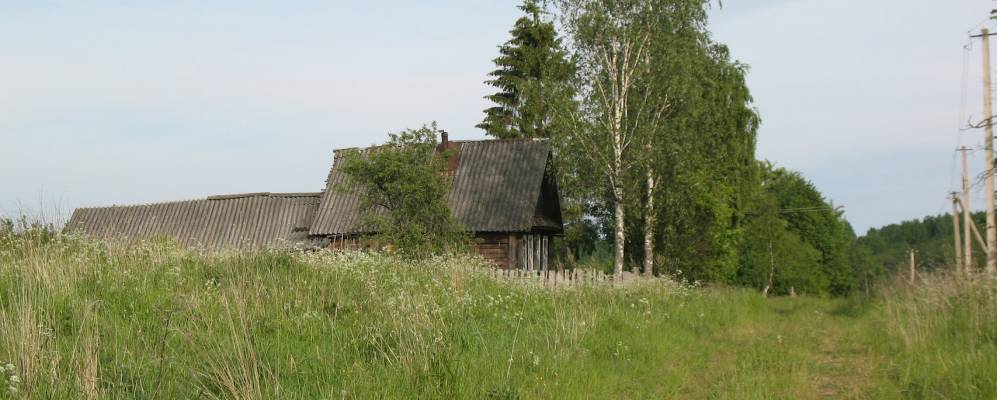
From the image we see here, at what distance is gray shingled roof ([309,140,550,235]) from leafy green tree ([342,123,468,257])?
11.7 ft

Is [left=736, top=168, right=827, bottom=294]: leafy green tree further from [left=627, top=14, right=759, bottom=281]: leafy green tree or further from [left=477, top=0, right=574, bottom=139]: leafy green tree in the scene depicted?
[left=477, top=0, right=574, bottom=139]: leafy green tree

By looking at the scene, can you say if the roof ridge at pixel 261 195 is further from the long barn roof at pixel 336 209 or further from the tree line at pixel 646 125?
the tree line at pixel 646 125

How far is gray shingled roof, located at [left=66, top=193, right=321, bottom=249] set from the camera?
32000 millimetres

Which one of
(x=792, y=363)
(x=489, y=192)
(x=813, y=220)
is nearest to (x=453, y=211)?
(x=489, y=192)

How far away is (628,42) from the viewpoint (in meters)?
24.6

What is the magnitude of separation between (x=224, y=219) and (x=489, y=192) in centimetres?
1162

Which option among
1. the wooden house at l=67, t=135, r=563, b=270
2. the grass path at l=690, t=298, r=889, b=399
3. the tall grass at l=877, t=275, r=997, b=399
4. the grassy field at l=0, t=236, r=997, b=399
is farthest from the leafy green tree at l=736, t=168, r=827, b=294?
the grassy field at l=0, t=236, r=997, b=399

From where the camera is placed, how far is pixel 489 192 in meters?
28.8

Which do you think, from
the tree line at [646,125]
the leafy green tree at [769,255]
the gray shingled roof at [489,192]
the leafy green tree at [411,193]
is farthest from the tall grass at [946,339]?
the leafy green tree at [769,255]

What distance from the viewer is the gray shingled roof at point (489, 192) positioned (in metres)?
27.7

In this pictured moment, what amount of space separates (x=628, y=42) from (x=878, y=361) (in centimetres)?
1710

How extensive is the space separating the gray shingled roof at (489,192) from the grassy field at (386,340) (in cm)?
1503

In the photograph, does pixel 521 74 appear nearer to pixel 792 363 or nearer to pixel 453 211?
pixel 453 211

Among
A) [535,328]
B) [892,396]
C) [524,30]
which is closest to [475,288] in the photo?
[535,328]
